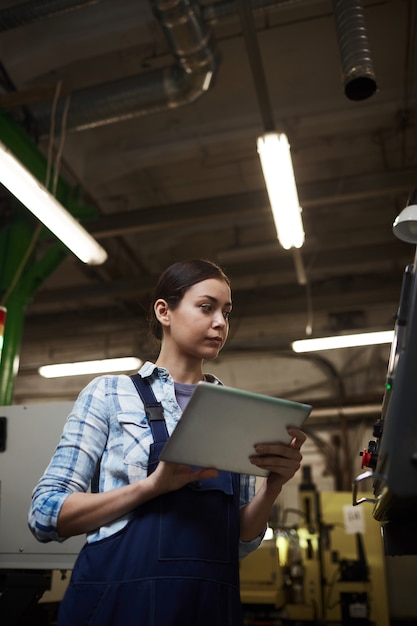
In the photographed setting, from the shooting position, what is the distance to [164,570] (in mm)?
1008

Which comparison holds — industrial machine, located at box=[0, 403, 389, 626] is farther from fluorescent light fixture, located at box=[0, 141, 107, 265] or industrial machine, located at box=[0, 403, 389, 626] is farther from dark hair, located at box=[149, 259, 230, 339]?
dark hair, located at box=[149, 259, 230, 339]

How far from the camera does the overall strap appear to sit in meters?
1.13

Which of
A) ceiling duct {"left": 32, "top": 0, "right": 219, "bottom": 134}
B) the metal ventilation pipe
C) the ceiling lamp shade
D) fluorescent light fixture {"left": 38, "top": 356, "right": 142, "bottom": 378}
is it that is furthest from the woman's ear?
fluorescent light fixture {"left": 38, "top": 356, "right": 142, "bottom": 378}

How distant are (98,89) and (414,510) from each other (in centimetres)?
356

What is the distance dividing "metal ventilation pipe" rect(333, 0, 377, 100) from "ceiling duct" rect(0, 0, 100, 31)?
4.92 ft

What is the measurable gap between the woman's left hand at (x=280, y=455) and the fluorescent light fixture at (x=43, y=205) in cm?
211

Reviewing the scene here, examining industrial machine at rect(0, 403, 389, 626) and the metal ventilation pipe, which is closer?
industrial machine at rect(0, 403, 389, 626)

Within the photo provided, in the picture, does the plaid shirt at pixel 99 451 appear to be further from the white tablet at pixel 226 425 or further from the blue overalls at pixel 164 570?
the white tablet at pixel 226 425

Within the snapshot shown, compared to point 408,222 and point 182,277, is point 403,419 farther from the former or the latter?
point 408,222

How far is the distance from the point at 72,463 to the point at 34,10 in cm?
326

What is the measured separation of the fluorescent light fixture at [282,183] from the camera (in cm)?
294

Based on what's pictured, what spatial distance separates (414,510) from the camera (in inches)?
39.5

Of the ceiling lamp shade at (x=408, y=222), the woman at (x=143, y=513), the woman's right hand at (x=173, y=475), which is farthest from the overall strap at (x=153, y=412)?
the ceiling lamp shade at (x=408, y=222)

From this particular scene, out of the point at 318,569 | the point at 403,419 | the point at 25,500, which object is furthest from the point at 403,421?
the point at 318,569
